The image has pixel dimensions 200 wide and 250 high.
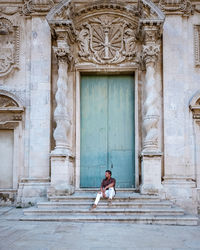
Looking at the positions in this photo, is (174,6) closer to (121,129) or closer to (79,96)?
(79,96)

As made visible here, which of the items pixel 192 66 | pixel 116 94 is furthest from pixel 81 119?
pixel 192 66

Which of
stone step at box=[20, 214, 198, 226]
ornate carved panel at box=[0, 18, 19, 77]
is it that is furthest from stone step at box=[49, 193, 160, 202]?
ornate carved panel at box=[0, 18, 19, 77]

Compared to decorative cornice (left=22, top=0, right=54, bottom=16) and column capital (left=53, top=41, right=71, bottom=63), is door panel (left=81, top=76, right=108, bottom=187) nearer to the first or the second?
column capital (left=53, top=41, right=71, bottom=63)

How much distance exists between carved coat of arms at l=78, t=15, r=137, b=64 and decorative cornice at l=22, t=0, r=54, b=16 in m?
1.29

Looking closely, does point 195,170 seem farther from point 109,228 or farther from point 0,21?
point 0,21

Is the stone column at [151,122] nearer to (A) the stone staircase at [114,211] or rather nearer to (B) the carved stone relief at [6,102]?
(A) the stone staircase at [114,211]

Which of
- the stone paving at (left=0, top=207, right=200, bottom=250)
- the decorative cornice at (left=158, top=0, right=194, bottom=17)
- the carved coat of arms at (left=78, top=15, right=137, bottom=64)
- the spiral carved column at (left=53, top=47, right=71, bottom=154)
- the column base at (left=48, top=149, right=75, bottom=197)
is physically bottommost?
the stone paving at (left=0, top=207, right=200, bottom=250)

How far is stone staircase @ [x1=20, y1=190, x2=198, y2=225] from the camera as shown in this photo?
8094mm

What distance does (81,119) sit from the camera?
11406 millimetres

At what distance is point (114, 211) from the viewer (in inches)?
335

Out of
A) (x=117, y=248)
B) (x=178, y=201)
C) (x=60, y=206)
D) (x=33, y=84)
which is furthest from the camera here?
(x=33, y=84)

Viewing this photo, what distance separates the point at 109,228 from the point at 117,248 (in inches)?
62.2

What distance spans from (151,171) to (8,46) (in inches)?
250

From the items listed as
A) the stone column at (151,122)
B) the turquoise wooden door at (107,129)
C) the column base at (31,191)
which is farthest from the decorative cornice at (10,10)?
the column base at (31,191)
